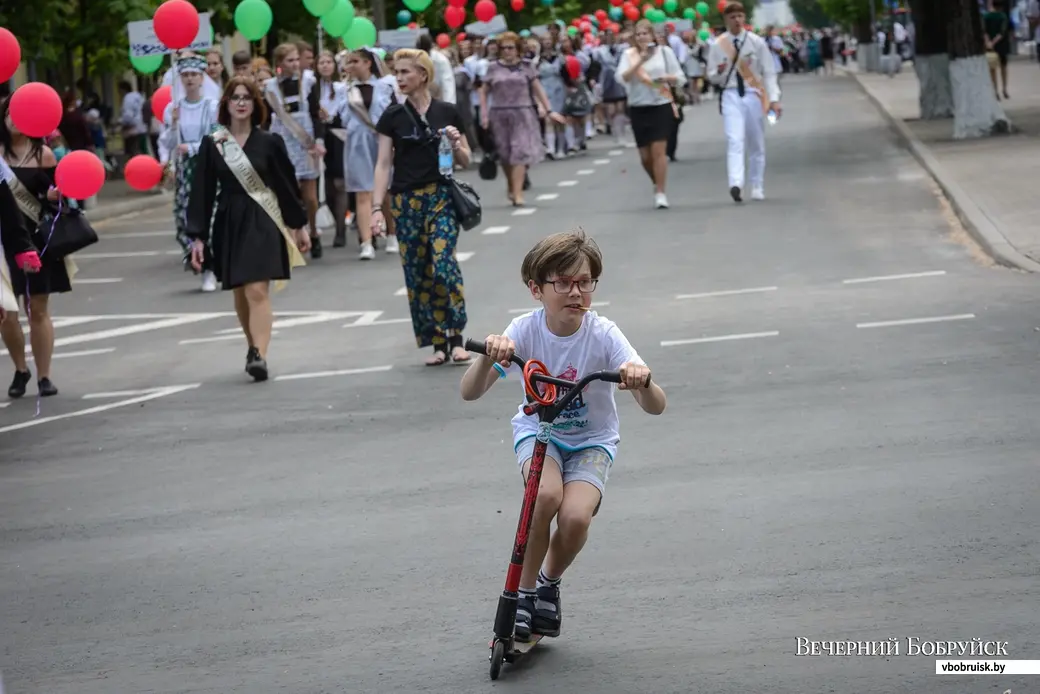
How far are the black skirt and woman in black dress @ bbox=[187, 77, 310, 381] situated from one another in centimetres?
933

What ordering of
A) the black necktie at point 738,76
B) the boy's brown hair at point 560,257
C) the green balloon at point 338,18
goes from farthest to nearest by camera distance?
the black necktie at point 738,76 → the green balloon at point 338,18 → the boy's brown hair at point 560,257

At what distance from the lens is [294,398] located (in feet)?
35.0

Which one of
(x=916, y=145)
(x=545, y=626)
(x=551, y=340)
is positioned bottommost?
(x=916, y=145)

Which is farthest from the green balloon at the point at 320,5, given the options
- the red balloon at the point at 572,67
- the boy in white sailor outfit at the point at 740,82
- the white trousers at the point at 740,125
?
the red balloon at the point at 572,67

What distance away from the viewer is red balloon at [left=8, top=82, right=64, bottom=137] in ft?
32.9

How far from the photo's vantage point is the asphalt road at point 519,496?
18.0 ft

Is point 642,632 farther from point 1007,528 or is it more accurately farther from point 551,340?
point 1007,528

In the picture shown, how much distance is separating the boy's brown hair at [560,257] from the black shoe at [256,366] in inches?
246

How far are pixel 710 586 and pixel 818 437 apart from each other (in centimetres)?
264

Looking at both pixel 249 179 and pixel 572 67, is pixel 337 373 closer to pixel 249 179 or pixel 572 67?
pixel 249 179

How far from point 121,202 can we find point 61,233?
57.4 feet

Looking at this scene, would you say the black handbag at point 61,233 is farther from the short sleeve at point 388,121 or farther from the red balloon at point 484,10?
the red balloon at point 484,10

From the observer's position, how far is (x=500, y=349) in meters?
5.02

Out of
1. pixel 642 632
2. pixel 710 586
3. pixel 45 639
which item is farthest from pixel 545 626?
pixel 45 639
